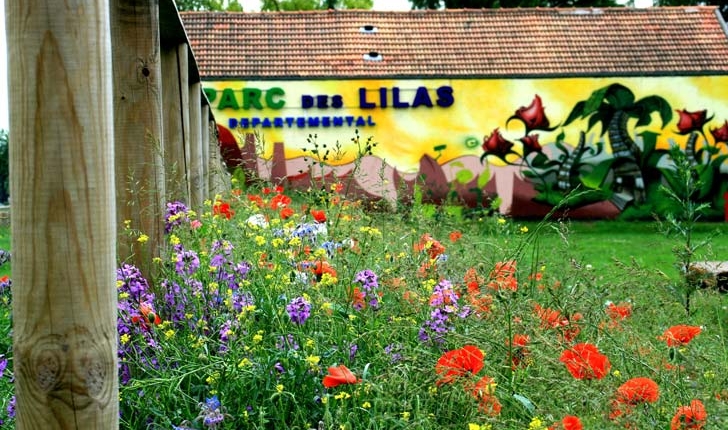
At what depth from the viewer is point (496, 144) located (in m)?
18.6

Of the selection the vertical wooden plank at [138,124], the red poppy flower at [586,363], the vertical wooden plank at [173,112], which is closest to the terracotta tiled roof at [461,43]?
the vertical wooden plank at [173,112]

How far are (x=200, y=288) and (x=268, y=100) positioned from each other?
15668 millimetres

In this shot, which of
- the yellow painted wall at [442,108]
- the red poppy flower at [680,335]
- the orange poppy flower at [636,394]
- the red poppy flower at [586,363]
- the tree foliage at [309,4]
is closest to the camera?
the orange poppy flower at [636,394]

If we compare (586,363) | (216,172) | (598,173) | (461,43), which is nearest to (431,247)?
(216,172)

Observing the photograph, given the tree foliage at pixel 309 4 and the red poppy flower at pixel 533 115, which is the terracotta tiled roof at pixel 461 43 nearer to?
the red poppy flower at pixel 533 115

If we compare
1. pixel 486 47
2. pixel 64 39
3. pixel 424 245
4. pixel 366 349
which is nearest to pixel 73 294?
pixel 64 39

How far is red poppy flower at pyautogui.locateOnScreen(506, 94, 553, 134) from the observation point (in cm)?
1847

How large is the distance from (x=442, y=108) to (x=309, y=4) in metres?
17.7

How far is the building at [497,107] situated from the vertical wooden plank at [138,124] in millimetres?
14754

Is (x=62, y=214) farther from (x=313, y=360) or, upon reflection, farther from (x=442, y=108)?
(x=442, y=108)

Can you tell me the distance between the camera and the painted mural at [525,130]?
59.9 ft

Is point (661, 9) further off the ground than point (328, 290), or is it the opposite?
point (661, 9)

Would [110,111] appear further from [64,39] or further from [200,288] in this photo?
[200,288]

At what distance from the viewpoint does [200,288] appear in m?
2.74
